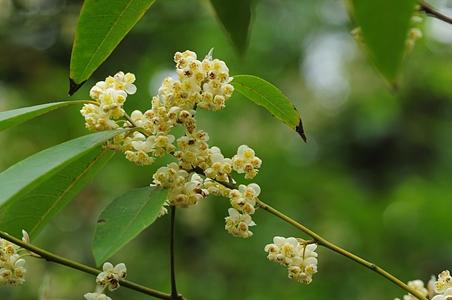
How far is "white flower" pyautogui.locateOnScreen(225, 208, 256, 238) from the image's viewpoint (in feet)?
3.15

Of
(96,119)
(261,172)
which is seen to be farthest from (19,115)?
(261,172)

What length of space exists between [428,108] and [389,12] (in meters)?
4.45

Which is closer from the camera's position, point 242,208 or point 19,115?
point 19,115

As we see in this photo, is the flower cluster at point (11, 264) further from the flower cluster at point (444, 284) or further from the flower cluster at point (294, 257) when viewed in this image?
the flower cluster at point (444, 284)

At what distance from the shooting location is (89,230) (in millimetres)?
3271

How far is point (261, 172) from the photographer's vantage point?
308 centimetres

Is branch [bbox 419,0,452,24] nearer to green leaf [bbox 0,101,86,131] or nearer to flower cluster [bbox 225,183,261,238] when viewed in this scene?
flower cluster [bbox 225,183,261,238]

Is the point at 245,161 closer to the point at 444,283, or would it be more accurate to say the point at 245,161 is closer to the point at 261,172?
the point at 444,283

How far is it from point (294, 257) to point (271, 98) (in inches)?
7.9

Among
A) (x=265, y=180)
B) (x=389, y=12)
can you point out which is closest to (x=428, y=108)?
(x=265, y=180)

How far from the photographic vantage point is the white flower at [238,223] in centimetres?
96

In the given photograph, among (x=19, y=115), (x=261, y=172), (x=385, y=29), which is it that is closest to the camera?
(x=385, y=29)

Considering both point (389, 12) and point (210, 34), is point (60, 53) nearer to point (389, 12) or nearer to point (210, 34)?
point (210, 34)

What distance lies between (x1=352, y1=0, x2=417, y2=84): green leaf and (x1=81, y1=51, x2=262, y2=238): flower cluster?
1.37 ft
